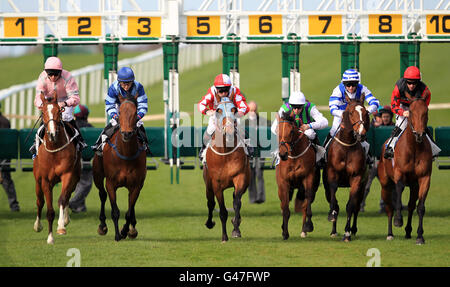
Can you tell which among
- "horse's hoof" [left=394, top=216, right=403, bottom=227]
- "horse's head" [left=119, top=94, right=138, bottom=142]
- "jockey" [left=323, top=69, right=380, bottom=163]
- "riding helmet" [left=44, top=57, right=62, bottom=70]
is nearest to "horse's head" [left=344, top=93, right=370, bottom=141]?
"jockey" [left=323, top=69, right=380, bottom=163]

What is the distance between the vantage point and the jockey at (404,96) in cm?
1130

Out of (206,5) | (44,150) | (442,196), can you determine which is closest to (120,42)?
(206,5)

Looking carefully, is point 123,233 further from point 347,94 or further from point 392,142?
point 392,142

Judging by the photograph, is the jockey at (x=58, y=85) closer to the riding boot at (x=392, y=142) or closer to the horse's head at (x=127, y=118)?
the horse's head at (x=127, y=118)

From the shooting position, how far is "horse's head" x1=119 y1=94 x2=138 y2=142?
1052cm

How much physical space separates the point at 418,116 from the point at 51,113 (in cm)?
418

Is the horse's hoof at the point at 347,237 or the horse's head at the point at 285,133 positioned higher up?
the horse's head at the point at 285,133

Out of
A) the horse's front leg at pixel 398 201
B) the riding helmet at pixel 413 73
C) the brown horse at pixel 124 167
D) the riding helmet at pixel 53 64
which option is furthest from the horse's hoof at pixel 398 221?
the riding helmet at pixel 53 64

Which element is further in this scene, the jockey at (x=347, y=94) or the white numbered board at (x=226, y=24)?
the white numbered board at (x=226, y=24)

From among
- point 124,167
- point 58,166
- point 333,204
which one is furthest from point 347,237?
point 58,166

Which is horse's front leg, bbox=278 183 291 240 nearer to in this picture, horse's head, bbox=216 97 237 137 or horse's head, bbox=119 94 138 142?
horse's head, bbox=216 97 237 137

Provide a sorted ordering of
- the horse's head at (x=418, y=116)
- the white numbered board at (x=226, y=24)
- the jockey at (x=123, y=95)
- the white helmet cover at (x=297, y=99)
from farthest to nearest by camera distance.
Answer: the white numbered board at (x=226, y=24) < the white helmet cover at (x=297, y=99) < the jockey at (x=123, y=95) < the horse's head at (x=418, y=116)

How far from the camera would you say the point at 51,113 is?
1090cm

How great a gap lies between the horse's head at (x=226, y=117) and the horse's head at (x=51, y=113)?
6.13 feet
